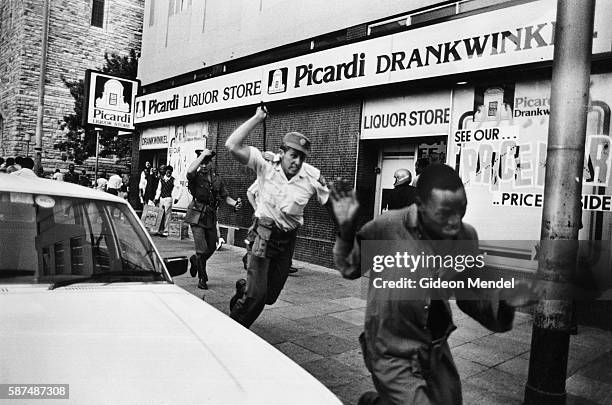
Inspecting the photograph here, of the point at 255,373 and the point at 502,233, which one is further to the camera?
the point at 502,233

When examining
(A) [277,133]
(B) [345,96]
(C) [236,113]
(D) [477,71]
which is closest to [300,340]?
(D) [477,71]

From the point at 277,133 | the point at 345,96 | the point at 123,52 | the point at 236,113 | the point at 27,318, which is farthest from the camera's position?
the point at 123,52

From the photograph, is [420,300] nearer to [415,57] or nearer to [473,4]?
[415,57]

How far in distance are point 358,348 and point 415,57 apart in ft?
16.5

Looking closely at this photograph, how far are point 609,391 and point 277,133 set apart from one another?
27.2ft

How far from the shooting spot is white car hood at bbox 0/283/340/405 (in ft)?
5.30

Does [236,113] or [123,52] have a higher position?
[123,52]

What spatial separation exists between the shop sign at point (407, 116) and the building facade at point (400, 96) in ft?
0.07

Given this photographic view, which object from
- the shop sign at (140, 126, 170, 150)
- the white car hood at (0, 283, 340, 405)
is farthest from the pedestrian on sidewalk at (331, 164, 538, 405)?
the shop sign at (140, 126, 170, 150)

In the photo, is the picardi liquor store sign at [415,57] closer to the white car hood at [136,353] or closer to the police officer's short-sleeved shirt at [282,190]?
the police officer's short-sleeved shirt at [282,190]

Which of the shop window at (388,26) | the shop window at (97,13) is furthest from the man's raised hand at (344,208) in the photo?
the shop window at (97,13)

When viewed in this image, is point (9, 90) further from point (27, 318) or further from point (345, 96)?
point (27, 318)

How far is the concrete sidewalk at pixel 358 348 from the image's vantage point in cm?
395

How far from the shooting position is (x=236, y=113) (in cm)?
1220
